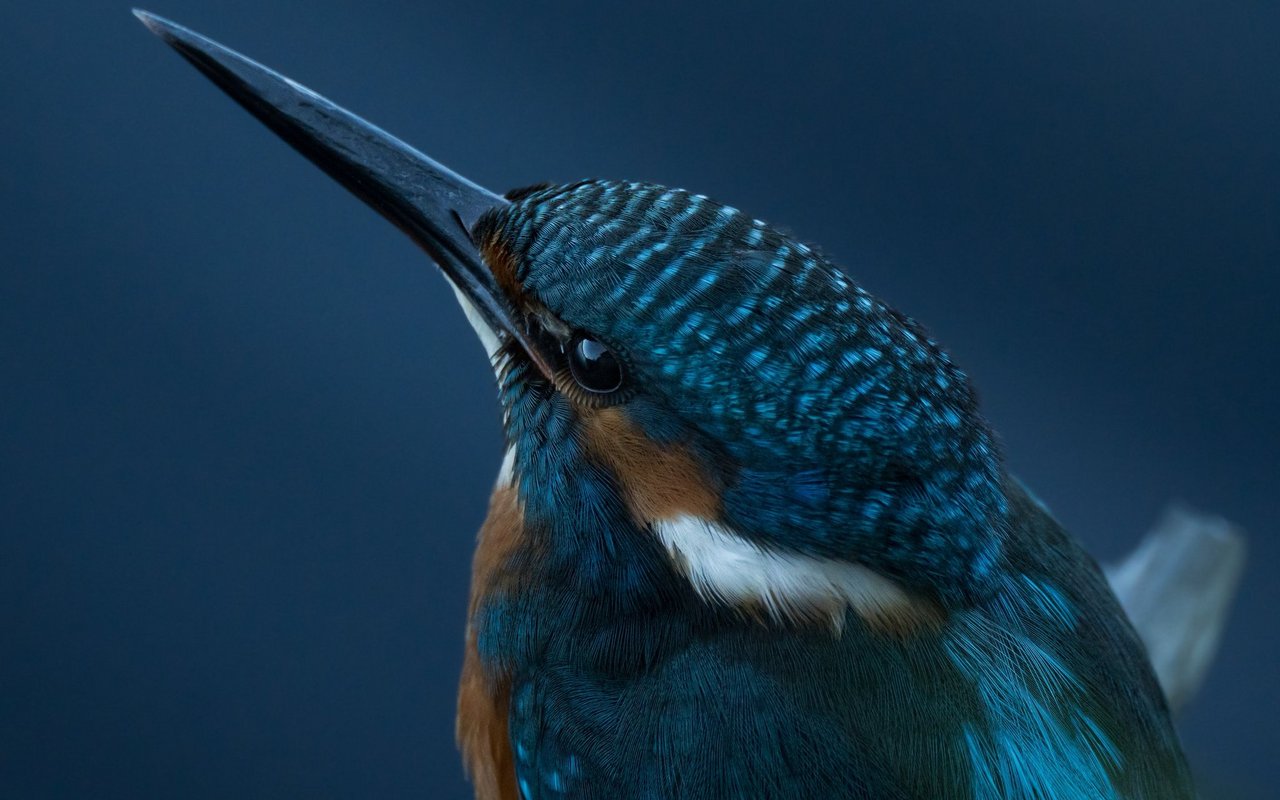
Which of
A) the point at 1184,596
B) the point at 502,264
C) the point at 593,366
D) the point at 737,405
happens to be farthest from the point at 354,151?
the point at 1184,596

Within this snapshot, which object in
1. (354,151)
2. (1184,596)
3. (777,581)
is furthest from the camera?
(1184,596)

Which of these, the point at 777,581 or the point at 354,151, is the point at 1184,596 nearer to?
the point at 777,581

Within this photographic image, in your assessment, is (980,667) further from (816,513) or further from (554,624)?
(554,624)

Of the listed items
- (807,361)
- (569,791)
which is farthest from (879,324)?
(569,791)

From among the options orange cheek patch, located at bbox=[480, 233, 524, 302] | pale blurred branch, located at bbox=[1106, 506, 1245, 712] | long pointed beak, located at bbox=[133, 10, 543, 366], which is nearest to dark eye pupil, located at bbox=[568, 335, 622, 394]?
orange cheek patch, located at bbox=[480, 233, 524, 302]

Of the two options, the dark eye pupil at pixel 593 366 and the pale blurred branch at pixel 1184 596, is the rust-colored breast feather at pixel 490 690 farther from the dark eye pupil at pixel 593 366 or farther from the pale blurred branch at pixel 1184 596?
the pale blurred branch at pixel 1184 596

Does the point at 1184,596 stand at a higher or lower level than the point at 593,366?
higher

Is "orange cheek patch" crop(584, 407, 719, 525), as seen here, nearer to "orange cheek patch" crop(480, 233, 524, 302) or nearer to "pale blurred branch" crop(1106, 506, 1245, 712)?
"orange cheek patch" crop(480, 233, 524, 302)

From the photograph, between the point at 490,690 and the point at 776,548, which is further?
the point at 490,690
